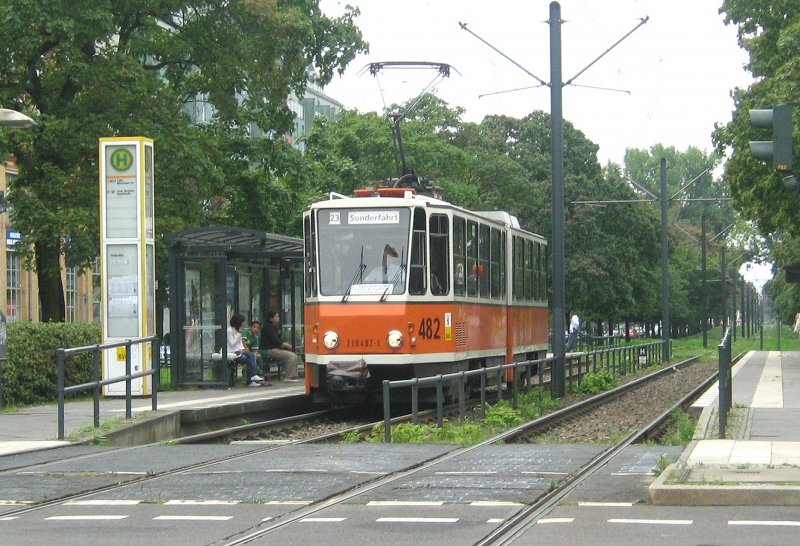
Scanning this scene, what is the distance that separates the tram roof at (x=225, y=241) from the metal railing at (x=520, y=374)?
4.40 metres

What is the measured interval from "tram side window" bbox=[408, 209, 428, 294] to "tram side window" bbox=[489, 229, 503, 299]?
3.50 m

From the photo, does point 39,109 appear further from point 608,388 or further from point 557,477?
point 557,477

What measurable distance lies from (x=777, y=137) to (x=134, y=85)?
19.2 metres

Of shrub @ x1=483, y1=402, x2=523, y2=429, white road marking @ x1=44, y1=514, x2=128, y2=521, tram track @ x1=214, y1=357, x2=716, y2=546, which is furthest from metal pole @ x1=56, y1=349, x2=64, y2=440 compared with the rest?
shrub @ x1=483, y1=402, x2=523, y2=429

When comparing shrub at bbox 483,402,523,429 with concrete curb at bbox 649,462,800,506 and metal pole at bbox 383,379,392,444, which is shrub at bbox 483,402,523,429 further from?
concrete curb at bbox 649,462,800,506

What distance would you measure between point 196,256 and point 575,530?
17772 millimetres

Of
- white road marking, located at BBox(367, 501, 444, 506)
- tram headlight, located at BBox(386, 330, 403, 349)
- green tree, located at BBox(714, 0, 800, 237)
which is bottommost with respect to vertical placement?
Result: white road marking, located at BBox(367, 501, 444, 506)

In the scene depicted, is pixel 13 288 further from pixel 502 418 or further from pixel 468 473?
pixel 468 473

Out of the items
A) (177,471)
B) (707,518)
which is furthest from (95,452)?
(707,518)

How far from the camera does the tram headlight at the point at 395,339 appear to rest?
21219 millimetres

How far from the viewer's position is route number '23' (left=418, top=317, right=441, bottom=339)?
70.5 ft

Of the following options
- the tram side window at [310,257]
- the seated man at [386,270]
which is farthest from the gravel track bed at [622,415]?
the tram side window at [310,257]

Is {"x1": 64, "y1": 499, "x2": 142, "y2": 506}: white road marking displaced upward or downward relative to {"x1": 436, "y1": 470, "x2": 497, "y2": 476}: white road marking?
upward

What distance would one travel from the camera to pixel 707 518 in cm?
923
